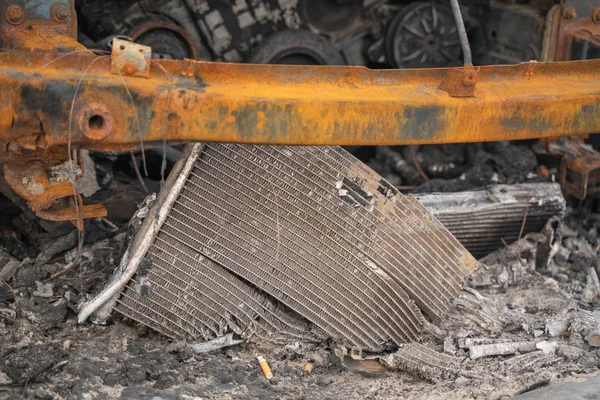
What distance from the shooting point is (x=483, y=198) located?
4996 millimetres

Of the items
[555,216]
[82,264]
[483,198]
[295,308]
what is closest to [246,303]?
[295,308]

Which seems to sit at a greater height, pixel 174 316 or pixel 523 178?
pixel 523 178

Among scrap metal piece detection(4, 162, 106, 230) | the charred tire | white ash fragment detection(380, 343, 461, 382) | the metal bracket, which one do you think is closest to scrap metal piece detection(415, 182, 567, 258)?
white ash fragment detection(380, 343, 461, 382)

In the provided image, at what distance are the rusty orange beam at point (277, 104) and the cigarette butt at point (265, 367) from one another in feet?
4.23

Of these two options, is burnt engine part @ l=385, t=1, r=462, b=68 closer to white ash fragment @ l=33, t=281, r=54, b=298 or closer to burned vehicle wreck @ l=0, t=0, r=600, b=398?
burned vehicle wreck @ l=0, t=0, r=600, b=398

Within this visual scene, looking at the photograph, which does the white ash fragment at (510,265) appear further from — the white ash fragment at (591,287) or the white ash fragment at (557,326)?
the white ash fragment at (557,326)

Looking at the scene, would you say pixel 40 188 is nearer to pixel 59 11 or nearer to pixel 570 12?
pixel 59 11

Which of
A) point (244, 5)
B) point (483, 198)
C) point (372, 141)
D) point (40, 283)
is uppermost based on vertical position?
point (244, 5)

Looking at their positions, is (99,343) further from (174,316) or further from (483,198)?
(483,198)

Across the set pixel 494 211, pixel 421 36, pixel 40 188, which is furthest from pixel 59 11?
pixel 421 36

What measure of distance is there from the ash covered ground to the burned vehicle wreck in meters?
0.01

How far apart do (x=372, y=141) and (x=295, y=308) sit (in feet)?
3.81

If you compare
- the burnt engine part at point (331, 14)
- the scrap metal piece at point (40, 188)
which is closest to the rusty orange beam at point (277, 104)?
the scrap metal piece at point (40, 188)

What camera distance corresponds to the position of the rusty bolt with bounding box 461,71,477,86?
9.60ft
